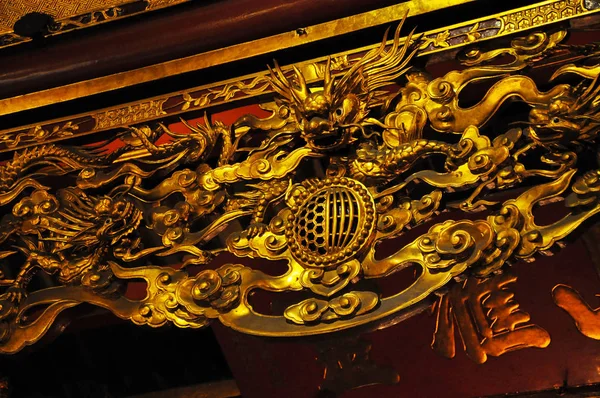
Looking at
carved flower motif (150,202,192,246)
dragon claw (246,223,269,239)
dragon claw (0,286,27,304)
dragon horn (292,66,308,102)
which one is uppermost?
dragon horn (292,66,308,102)

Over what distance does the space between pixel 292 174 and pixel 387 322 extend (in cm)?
34

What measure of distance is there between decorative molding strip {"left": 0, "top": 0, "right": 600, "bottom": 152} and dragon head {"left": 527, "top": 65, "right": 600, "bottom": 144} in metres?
0.17

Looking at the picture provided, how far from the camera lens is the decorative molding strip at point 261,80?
167cm

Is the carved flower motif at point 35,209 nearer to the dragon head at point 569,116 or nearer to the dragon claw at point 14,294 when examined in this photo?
the dragon claw at point 14,294

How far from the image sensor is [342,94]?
1646 millimetres

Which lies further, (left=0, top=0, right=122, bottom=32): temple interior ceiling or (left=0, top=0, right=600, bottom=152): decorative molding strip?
(left=0, top=0, right=122, bottom=32): temple interior ceiling

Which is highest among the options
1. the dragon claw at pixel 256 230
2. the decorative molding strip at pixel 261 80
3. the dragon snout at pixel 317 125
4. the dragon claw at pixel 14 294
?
the decorative molding strip at pixel 261 80

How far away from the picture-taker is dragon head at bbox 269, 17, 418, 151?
1.62 metres

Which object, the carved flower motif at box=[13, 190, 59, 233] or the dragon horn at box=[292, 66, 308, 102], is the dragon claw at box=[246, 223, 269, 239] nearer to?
the dragon horn at box=[292, 66, 308, 102]

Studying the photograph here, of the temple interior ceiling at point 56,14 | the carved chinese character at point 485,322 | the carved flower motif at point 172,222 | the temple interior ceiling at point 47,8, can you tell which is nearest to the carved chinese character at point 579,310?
the carved chinese character at point 485,322

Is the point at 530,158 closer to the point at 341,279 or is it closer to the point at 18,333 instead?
the point at 341,279

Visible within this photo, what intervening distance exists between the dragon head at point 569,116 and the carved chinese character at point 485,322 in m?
0.35

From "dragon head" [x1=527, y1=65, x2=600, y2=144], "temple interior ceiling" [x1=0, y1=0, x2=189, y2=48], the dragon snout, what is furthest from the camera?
"temple interior ceiling" [x1=0, y1=0, x2=189, y2=48]

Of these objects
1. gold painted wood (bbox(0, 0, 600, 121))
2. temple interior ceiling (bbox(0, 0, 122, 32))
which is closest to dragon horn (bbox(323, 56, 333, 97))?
gold painted wood (bbox(0, 0, 600, 121))
